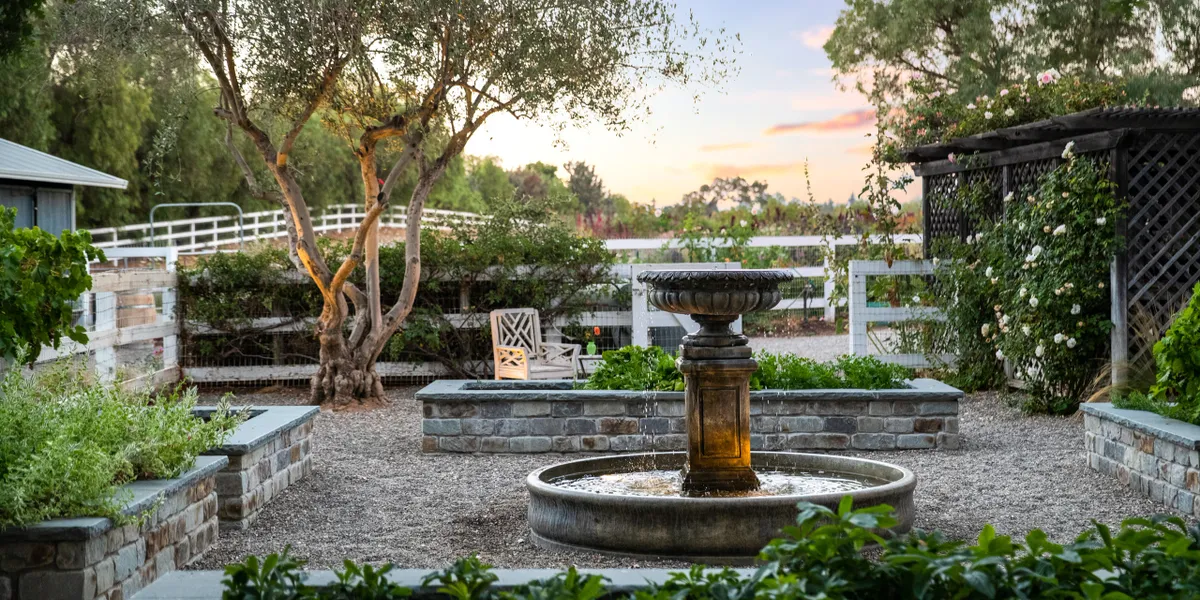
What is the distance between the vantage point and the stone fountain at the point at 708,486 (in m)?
4.72

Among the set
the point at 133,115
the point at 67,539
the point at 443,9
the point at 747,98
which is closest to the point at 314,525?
the point at 67,539

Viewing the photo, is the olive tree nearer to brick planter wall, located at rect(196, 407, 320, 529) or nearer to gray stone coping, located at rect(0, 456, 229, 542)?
brick planter wall, located at rect(196, 407, 320, 529)

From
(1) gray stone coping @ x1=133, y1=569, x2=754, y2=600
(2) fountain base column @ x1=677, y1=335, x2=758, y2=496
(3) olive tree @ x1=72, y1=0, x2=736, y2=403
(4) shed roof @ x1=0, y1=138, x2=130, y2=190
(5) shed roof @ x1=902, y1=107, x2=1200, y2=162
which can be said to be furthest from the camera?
(4) shed roof @ x1=0, y1=138, x2=130, y2=190

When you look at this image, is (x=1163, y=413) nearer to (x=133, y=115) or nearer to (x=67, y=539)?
(x=67, y=539)

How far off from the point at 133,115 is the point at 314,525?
79.5ft

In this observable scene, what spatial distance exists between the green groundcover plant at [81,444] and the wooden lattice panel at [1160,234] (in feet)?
21.8

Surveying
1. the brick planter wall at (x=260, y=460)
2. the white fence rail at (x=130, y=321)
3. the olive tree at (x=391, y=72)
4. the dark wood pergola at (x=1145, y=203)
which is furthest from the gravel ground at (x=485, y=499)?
the white fence rail at (x=130, y=321)

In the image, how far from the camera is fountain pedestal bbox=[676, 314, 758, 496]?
202 inches

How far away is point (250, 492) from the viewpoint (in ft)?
18.6

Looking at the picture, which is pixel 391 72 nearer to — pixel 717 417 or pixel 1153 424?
pixel 717 417

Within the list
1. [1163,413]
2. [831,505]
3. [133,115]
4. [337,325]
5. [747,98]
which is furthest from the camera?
[133,115]

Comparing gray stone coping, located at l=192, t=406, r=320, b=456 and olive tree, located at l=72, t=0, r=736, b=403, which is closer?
gray stone coping, located at l=192, t=406, r=320, b=456

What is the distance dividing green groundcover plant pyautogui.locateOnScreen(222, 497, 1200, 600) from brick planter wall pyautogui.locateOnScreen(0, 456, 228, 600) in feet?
5.39

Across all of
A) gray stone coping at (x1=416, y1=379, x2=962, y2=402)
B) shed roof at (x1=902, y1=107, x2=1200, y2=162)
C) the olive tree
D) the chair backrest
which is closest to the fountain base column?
gray stone coping at (x1=416, y1=379, x2=962, y2=402)
